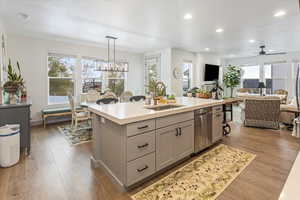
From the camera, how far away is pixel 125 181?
6.19 feet

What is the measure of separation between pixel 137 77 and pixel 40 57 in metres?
4.02

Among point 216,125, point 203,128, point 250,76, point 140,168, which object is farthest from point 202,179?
point 250,76

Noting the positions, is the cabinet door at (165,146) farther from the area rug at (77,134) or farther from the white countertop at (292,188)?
the area rug at (77,134)

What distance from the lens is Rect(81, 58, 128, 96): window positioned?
6.21 meters

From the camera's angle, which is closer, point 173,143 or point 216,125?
point 173,143

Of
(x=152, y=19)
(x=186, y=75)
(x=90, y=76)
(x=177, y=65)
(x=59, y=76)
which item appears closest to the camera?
(x=152, y=19)

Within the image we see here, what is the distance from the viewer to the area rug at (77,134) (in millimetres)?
3729

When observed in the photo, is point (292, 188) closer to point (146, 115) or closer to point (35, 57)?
point (146, 115)

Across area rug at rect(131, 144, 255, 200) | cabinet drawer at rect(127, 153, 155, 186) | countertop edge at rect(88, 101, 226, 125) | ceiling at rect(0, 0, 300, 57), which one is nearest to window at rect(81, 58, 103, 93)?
ceiling at rect(0, 0, 300, 57)

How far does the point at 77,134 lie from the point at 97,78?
9.92 feet

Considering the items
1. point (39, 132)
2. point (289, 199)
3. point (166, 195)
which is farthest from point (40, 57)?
point (289, 199)

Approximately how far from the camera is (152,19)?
3717mm

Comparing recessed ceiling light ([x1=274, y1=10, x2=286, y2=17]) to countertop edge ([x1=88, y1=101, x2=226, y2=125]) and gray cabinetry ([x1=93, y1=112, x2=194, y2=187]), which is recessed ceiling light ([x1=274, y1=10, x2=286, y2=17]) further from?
gray cabinetry ([x1=93, y1=112, x2=194, y2=187])

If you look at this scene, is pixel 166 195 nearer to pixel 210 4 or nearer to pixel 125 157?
pixel 125 157
